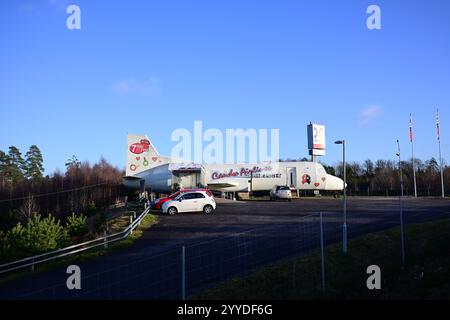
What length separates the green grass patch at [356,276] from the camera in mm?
10234

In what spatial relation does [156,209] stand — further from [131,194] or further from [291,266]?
[131,194]

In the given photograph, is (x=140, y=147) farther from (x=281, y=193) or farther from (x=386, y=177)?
(x=386, y=177)

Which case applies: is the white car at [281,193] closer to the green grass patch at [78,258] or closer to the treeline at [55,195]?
the treeline at [55,195]

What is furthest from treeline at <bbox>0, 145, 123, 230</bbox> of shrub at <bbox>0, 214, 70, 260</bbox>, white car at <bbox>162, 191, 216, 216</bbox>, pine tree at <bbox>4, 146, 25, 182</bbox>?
shrub at <bbox>0, 214, 70, 260</bbox>

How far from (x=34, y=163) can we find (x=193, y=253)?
92.9 metres

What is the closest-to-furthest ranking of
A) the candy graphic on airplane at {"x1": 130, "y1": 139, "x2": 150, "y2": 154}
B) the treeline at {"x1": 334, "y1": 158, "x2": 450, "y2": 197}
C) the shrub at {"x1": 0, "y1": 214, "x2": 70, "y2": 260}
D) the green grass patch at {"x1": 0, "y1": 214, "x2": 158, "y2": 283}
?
the green grass patch at {"x1": 0, "y1": 214, "x2": 158, "y2": 283}, the shrub at {"x1": 0, "y1": 214, "x2": 70, "y2": 260}, the candy graphic on airplane at {"x1": 130, "y1": 139, "x2": 150, "y2": 154}, the treeline at {"x1": 334, "y1": 158, "x2": 450, "y2": 197}

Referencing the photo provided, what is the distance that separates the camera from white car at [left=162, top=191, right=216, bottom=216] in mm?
30188

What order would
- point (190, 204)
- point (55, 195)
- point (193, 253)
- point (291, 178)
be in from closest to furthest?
point (193, 253), point (190, 204), point (291, 178), point (55, 195)

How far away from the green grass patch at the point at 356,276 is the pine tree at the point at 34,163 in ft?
300

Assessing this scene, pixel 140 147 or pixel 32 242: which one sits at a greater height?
pixel 140 147

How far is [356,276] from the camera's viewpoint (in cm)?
1196

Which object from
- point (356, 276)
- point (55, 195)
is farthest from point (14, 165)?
point (356, 276)

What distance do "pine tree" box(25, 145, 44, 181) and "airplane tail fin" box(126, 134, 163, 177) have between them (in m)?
55.3

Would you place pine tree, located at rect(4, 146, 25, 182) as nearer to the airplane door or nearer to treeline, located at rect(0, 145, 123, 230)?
treeline, located at rect(0, 145, 123, 230)
